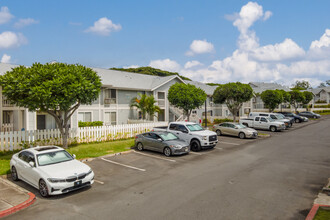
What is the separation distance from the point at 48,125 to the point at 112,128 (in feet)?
23.1

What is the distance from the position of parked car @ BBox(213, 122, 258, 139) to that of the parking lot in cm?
705

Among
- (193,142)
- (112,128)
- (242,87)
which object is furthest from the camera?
(242,87)

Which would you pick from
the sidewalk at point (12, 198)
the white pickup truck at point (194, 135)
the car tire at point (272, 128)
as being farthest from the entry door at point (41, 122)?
the car tire at point (272, 128)

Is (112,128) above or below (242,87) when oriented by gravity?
below

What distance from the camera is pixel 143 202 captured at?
328 inches

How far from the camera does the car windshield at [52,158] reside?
1002cm

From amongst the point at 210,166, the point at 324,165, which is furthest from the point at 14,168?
the point at 324,165

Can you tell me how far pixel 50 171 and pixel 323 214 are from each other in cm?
928

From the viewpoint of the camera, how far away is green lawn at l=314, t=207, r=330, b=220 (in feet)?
22.6

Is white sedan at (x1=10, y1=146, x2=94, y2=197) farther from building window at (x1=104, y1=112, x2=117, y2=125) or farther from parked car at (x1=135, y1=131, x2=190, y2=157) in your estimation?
building window at (x1=104, y1=112, x2=117, y2=125)

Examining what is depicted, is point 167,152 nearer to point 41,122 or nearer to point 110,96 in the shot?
point 41,122

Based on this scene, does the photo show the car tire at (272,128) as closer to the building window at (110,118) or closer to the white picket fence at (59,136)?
the white picket fence at (59,136)

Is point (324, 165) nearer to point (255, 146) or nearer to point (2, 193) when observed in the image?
point (255, 146)

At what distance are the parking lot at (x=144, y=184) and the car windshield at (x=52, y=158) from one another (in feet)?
Answer: 4.00
